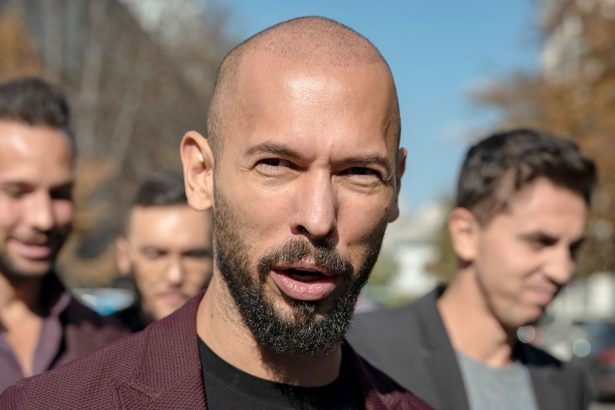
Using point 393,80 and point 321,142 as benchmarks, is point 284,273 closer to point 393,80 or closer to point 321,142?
point 321,142

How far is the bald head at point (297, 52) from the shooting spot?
7.59 feet

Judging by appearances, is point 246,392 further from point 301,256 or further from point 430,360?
point 430,360

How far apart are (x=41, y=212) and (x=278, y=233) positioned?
155 cm

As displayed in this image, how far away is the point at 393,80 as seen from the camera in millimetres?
2441

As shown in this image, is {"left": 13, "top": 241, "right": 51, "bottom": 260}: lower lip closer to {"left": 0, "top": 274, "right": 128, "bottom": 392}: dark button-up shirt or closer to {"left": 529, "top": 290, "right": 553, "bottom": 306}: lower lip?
{"left": 0, "top": 274, "right": 128, "bottom": 392}: dark button-up shirt

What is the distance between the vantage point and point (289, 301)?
223cm

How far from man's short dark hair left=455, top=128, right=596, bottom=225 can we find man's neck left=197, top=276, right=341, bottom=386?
1585mm

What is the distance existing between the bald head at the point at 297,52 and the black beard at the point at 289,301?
22 centimetres

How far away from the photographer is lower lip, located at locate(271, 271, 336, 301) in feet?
7.25

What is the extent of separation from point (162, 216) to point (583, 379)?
2.24 metres

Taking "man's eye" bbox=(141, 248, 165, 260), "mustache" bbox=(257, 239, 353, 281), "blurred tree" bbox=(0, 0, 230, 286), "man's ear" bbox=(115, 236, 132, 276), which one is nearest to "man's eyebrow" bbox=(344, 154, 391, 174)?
"mustache" bbox=(257, 239, 353, 281)

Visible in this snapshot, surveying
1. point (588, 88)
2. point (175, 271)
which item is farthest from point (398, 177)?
point (588, 88)

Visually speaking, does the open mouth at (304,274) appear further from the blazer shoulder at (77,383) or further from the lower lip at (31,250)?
the lower lip at (31,250)

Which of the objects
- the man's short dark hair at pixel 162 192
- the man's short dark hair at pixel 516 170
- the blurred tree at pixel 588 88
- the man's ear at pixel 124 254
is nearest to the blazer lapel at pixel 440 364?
the man's short dark hair at pixel 516 170
